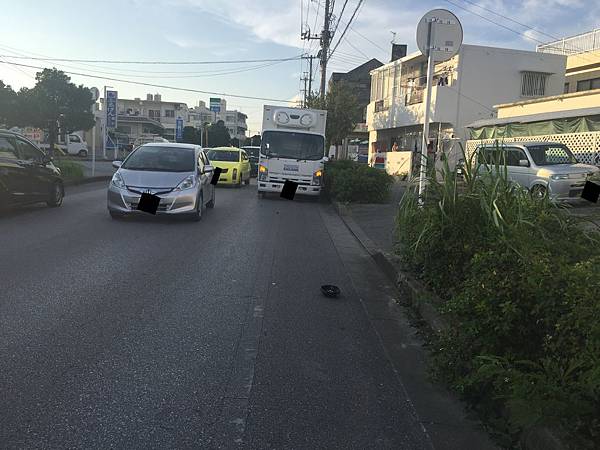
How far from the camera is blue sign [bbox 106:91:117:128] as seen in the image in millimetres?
23297

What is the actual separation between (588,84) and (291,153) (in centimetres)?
1943

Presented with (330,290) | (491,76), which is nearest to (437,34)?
(330,290)

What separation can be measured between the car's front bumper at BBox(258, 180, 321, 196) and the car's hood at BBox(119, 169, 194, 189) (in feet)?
20.5

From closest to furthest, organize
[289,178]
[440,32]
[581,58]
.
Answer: [440,32], [289,178], [581,58]

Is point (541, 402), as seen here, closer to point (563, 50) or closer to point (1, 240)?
point (1, 240)

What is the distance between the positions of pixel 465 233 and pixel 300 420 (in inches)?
101

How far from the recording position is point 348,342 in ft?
15.6

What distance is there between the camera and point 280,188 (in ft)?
55.9

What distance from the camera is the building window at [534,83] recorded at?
93.4ft

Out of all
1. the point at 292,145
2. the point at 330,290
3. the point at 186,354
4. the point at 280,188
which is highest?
the point at 292,145

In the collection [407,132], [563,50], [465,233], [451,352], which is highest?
[563,50]

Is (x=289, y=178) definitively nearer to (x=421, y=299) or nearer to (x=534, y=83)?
(x=421, y=299)

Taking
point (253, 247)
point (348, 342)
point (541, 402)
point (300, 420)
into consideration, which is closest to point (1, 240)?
point (253, 247)

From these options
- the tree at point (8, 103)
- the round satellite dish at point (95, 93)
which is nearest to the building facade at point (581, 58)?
the round satellite dish at point (95, 93)
